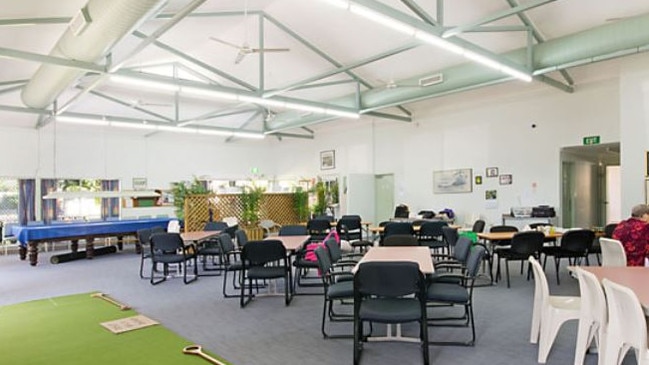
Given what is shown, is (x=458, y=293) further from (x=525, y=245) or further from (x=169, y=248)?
(x=169, y=248)

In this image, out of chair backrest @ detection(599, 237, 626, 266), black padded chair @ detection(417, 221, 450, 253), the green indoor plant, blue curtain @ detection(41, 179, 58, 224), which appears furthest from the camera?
blue curtain @ detection(41, 179, 58, 224)

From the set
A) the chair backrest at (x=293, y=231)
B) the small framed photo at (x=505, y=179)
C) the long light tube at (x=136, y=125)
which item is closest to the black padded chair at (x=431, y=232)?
the chair backrest at (x=293, y=231)

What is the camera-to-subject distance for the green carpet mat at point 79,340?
11.0ft

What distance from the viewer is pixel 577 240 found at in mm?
6121

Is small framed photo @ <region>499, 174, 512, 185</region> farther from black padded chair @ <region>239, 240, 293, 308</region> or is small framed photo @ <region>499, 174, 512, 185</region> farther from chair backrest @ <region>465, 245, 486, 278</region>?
black padded chair @ <region>239, 240, 293, 308</region>

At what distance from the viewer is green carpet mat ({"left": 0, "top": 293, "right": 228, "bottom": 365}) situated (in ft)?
11.0

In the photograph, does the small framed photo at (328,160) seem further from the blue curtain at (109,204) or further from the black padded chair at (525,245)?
the black padded chair at (525,245)

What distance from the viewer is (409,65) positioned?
878 cm

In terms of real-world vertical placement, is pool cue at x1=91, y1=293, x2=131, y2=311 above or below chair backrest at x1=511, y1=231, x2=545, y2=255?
below

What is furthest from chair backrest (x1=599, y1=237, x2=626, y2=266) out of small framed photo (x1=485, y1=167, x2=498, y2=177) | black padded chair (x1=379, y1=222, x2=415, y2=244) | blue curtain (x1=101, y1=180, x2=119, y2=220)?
blue curtain (x1=101, y1=180, x2=119, y2=220)

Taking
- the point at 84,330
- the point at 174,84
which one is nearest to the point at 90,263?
the point at 174,84

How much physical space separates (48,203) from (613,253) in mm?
12888

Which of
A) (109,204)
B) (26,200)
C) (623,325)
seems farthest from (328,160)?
(623,325)

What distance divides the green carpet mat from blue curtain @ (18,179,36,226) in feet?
24.0
